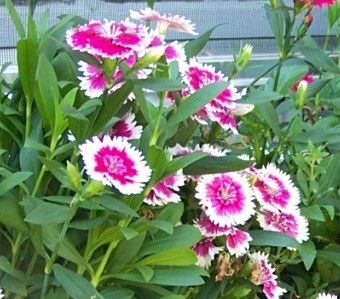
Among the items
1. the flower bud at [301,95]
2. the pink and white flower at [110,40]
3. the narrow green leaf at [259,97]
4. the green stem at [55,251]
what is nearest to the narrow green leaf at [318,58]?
the flower bud at [301,95]

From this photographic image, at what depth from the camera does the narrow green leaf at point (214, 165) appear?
0.74m

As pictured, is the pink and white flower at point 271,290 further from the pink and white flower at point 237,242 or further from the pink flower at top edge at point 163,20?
the pink flower at top edge at point 163,20

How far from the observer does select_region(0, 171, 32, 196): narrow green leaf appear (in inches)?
26.0

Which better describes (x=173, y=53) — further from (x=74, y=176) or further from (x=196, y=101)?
(x=74, y=176)

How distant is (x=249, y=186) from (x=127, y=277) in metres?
0.18

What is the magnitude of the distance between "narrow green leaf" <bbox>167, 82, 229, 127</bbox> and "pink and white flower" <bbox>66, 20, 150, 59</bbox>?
0.09 meters

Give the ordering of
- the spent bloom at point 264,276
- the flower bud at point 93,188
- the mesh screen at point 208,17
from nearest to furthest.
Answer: the flower bud at point 93,188, the spent bloom at point 264,276, the mesh screen at point 208,17

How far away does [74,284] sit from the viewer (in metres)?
0.66

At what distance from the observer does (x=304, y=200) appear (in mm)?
918

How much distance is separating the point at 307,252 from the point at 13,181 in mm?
401

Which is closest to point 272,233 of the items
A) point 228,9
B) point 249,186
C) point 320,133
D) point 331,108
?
point 249,186

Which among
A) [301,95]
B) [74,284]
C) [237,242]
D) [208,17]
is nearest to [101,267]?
[74,284]

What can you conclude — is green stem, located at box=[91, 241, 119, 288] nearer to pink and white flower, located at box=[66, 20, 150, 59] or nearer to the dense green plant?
the dense green plant

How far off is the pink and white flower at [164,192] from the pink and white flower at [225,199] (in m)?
0.04
